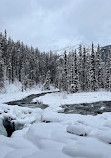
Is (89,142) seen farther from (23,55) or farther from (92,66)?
(23,55)

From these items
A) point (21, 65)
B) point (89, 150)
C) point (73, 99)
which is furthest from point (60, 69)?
point (89, 150)

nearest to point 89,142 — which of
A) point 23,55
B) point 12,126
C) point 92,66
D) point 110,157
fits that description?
point 110,157

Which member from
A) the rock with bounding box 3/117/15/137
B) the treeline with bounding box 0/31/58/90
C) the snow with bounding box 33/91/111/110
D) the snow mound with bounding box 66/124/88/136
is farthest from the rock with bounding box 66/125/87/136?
the treeline with bounding box 0/31/58/90

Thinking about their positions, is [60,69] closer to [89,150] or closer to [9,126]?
[9,126]

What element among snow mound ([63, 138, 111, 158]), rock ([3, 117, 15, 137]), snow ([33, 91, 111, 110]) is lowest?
rock ([3, 117, 15, 137])

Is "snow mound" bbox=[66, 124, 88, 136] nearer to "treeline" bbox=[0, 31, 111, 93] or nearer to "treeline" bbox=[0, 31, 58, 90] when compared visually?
"treeline" bbox=[0, 31, 111, 93]

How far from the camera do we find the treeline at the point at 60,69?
38.4m

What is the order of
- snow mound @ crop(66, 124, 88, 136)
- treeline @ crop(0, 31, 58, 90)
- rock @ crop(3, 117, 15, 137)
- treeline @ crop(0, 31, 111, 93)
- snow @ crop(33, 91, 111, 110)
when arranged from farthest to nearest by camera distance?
treeline @ crop(0, 31, 58, 90), treeline @ crop(0, 31, 111, 93), snow @ crop(33, 91, 111, 110), rock @ crop(3, 117, 15, 137), snow mound @ crop(66, 124, 88, 136)

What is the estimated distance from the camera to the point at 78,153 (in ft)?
13.2

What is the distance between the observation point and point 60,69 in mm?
47781

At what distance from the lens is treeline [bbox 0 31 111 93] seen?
38.4m

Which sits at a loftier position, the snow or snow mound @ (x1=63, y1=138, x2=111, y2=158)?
snow mound @ (x1=63, y1=138, x2=111, y2=158)

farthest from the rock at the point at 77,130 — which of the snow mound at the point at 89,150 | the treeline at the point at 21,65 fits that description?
the treeline at the point at 21,65

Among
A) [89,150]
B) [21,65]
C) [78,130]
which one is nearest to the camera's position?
[89,150]
